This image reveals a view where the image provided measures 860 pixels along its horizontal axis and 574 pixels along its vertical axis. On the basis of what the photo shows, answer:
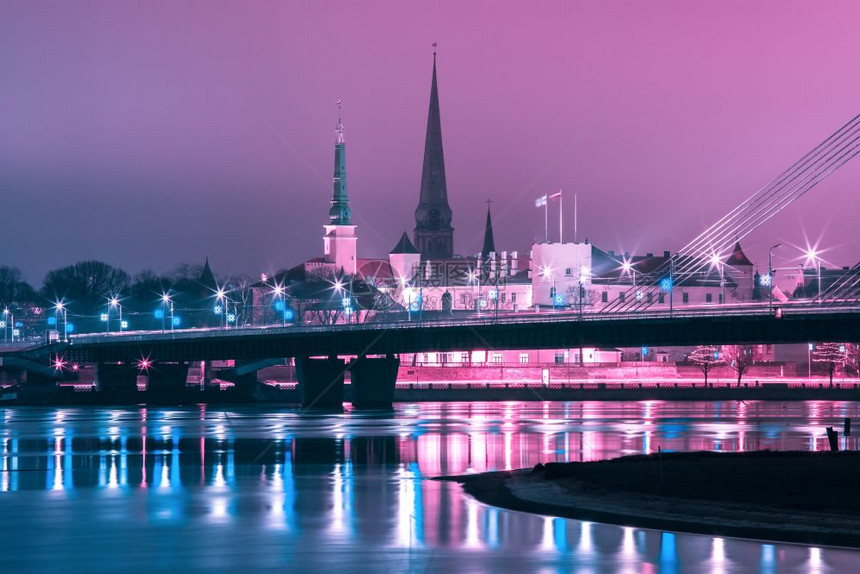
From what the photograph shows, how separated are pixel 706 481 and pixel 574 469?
6624 millimetres

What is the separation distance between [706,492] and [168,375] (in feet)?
432

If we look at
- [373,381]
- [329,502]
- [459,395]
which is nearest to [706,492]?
[329,502]

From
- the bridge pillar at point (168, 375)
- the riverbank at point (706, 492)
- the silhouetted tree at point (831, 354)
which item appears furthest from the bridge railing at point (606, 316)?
the riverbank at point (706, 492)

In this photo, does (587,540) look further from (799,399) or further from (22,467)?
(799,399)

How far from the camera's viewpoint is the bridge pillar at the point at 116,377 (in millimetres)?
174750

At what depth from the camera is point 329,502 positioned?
173ft

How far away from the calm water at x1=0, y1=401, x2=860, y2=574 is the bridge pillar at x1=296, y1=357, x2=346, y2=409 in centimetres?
4302

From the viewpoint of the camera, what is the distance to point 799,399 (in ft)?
531

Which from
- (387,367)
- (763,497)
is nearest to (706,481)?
(763,497)

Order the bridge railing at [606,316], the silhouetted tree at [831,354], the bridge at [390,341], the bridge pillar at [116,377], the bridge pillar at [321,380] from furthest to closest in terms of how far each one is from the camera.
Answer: the silhouetted tree at [831,354], the bridge pillar at [116,377], the bridge pillar at [321,380], the bridge railing at [606,316], the bridge at [390,341]

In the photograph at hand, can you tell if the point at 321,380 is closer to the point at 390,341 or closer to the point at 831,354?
the point at 390,341

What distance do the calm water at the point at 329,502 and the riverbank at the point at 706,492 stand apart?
5.06ft

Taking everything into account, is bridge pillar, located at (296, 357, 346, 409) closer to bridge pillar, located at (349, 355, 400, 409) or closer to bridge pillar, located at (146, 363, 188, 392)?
bridge pillar, located at (349, 355, 400, 409)

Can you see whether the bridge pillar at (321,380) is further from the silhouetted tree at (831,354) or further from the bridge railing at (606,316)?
the silhouetted tree at (831,354)
